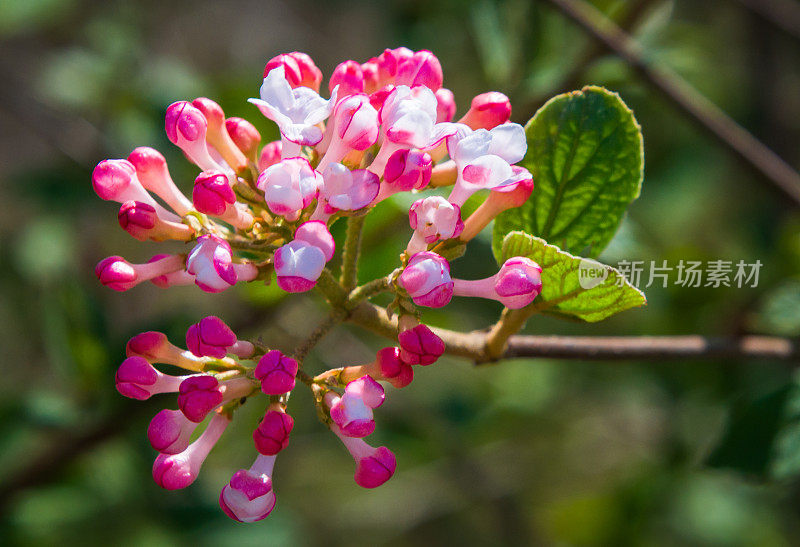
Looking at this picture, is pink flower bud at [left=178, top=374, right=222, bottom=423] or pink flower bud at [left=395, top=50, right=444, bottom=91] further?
pink flower bud at [left=395, top=50, right=444, bottom=91]

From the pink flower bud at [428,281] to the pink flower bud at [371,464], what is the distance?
218 mm

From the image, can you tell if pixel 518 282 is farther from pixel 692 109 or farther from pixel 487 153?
pixel 692 109

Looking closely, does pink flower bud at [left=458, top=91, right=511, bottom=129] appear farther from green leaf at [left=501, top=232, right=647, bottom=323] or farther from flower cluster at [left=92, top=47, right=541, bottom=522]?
green leaf at [left=501, top=232, right=647, bottom=323]

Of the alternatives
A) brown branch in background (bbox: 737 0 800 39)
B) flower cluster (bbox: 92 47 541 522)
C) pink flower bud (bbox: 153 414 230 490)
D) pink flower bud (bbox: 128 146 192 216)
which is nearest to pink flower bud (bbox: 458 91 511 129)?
flower cluster (bbox: 92 47 541 522)

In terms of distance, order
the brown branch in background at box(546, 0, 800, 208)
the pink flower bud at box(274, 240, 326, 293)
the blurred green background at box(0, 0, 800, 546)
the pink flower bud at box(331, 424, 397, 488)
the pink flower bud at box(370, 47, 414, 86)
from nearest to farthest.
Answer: the pink flower bud at box(274, 240, 326, 293) → the pink flower bud at box(331, 424, 397, 488) → the pink flower bud at box(370, 47, 414, 86) → the brown branch in background at box(546, 0, 800, 208) → the blurred green background at box(0, 0, 800, 546)

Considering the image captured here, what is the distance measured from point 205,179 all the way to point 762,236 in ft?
7.22

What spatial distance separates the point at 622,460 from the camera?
379 cm

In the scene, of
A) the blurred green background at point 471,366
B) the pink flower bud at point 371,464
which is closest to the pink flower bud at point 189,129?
the pink flower bud at point 371,464

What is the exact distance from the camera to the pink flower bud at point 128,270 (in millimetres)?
1036

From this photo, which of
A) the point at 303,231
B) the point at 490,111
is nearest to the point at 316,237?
the point at 303,231

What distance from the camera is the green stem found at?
1.10 m

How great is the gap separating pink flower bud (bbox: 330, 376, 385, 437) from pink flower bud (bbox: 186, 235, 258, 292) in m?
0.21

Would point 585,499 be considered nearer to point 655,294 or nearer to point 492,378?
point 492,378

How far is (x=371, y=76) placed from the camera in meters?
1.16
